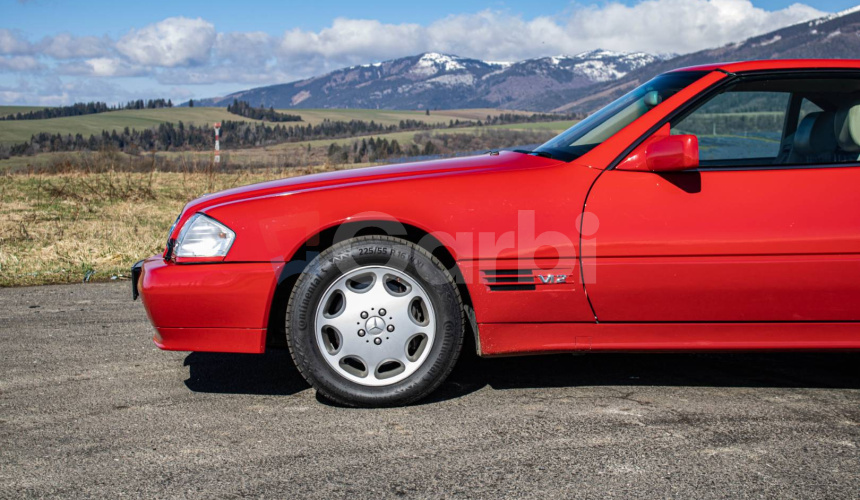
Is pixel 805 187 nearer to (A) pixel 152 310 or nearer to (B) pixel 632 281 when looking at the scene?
(B) pixel 632 281

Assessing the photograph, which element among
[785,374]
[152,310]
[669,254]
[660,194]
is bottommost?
[785,374]

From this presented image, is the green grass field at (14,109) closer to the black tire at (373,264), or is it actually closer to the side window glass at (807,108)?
the black tire at (373,264)

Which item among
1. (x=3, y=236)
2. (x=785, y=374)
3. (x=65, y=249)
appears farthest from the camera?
(x=3, y=236)

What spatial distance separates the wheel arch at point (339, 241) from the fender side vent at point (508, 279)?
107 millimetres

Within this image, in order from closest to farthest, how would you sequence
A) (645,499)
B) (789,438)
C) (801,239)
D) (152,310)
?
(645,499) → (789,438) → (801,239) → (152,310)

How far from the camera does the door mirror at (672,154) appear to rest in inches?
124

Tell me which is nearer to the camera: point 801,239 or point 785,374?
point 801,239

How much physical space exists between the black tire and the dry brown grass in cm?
433

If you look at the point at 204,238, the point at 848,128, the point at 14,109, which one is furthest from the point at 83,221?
the point at 14,109

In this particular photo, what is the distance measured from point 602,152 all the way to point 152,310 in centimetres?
207

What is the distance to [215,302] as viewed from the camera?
332cm

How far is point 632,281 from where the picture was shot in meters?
3.23

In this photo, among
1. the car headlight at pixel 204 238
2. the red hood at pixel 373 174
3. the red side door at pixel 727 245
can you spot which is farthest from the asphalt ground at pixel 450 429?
the red hood at pixel 373 174

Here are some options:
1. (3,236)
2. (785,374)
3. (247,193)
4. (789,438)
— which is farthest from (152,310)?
(3,236)
